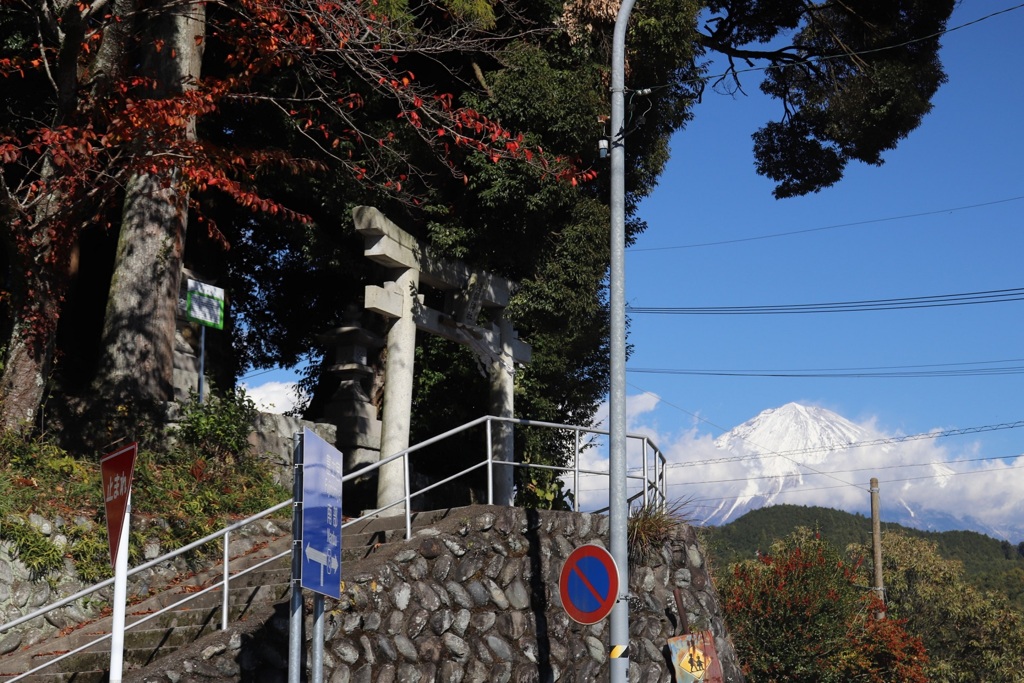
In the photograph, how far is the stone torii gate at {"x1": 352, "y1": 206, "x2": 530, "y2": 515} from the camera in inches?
549

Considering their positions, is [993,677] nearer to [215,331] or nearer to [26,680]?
[215,331]

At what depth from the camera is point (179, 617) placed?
10.3m

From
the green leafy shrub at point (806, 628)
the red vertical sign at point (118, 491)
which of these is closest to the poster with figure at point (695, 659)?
the red vertical sign at point (118, 491)

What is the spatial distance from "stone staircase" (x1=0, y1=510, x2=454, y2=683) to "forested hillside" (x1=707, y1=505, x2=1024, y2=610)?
5749cm

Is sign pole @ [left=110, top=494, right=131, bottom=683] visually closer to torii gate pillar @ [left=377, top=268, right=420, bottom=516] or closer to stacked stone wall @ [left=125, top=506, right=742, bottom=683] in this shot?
stacked stone wall @ [left=125, top=506, right=742, bottom=683]

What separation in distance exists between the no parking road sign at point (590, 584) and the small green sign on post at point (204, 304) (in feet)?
25.5

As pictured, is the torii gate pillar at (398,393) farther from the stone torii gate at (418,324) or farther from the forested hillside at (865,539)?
the forested hillside at (865,539)

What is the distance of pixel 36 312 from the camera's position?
13094 millimetres

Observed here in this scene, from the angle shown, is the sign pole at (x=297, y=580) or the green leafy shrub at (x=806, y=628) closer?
the sign pole at (x=297, y=580)

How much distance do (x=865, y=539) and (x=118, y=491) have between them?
86.9 meters

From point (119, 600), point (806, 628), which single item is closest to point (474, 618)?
point (119, 600)

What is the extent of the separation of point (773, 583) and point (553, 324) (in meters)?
9.83

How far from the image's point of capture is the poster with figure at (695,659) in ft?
41.8

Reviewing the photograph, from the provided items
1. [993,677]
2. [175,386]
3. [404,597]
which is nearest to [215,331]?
[175,386]
